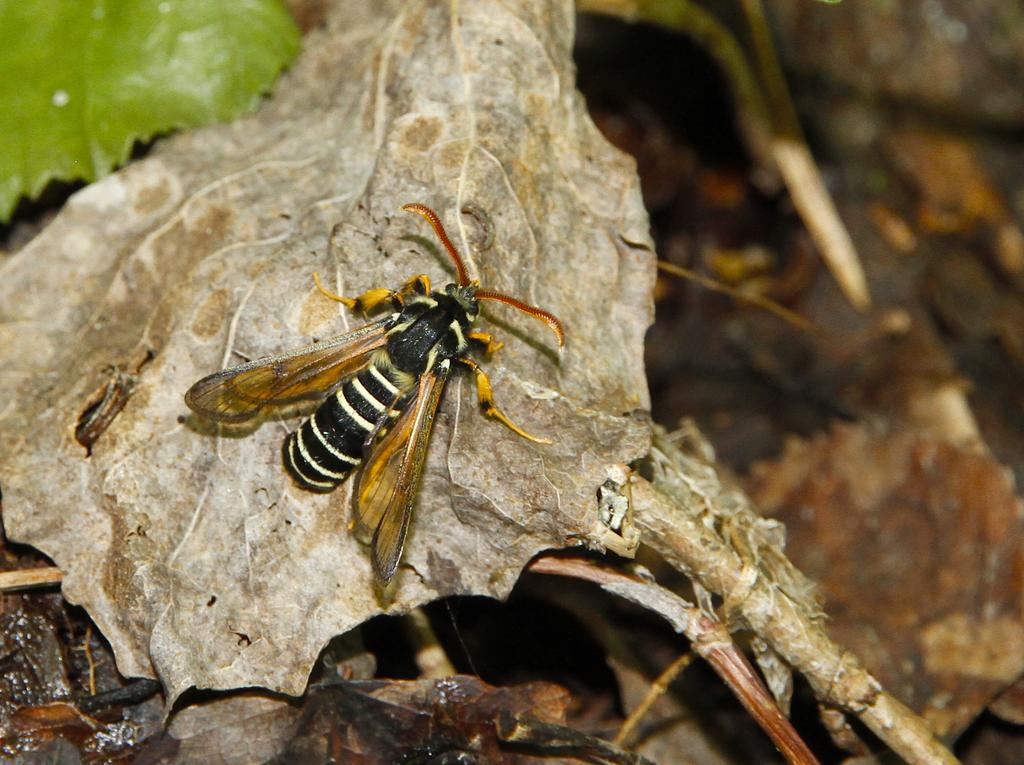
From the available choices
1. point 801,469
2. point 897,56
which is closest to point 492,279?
point 801,469

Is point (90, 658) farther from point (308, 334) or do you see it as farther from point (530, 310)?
point (530, 310)

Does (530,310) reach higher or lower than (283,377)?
higher

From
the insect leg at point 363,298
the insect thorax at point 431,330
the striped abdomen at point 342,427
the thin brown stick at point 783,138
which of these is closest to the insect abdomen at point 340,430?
the striped abdomen at point 342,427

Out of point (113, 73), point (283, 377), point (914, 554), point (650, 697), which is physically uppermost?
point (113, 73)

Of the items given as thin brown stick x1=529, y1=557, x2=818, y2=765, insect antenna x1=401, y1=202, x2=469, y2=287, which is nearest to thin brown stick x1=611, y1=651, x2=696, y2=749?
thin brown stick x1=529, y1=557, x2=818, y2=765

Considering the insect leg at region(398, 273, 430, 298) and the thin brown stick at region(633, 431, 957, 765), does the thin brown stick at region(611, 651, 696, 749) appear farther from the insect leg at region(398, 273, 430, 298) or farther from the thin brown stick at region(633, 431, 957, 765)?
the insect leg at region(398, 273, 430, 298)

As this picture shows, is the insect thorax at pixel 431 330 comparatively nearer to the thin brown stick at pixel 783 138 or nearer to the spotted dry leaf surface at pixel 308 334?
the spotted dry leaf surface at pixel 308 334

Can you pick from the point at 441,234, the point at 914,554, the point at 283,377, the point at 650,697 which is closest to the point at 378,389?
the point at 283,377
